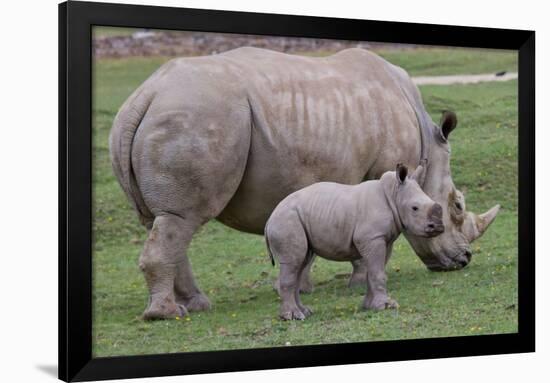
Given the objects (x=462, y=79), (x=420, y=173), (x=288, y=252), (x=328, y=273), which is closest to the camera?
(x=288, y=252)

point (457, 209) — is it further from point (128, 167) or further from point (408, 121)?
point (128, 167)

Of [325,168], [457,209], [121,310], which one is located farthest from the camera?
[457,209]

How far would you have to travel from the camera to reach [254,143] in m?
13.0

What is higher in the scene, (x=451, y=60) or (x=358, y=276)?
(x=451, y=60)

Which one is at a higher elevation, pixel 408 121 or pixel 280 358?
pixel 408 121

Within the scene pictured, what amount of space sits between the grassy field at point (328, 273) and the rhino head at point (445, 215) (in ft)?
0.42

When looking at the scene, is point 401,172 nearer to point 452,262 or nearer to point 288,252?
point 288,252

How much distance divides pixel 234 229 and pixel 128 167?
5.72 feet

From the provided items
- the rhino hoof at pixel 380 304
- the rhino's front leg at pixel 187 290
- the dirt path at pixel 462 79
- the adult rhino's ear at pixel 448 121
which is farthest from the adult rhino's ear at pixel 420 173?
the rhino's front leg at pixel 187 290

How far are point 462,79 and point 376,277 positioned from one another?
3.10m

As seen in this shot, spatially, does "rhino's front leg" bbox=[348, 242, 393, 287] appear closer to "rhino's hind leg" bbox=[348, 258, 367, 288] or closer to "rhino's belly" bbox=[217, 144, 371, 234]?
"rhino's hind leg" bbox=[348, 258, 367, 288]

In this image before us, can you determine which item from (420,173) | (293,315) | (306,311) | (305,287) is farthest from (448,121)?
(293,315)

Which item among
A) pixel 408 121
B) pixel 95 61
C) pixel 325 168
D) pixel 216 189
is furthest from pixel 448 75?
pixel 95 61

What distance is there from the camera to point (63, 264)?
1176 cm
